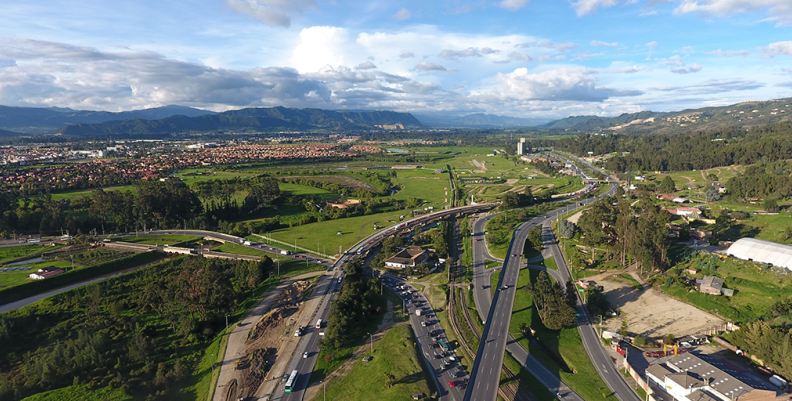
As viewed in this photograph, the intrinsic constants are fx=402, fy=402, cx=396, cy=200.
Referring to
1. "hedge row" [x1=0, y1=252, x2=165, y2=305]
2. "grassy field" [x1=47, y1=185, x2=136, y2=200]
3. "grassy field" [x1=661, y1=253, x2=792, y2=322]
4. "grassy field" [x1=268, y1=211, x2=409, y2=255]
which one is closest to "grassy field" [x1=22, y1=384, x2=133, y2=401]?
"hedge row" [x1=0, y1=252, x2=165, y2=305]

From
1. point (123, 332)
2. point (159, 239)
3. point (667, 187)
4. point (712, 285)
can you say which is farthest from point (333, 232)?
point (667, 187)

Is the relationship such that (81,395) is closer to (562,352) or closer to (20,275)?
(20,275)

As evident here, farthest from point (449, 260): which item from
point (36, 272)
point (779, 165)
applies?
point (779, 165)

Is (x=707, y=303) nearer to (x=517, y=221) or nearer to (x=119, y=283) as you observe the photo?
(x=517, y=221)

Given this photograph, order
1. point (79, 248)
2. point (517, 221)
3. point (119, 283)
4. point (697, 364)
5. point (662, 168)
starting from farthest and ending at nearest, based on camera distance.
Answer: point (662, 168) < point (517, 221) < point (79, 248) < point (119, 283) < point (697, 364)

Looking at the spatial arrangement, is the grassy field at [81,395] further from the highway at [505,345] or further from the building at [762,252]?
the building at [762,252]

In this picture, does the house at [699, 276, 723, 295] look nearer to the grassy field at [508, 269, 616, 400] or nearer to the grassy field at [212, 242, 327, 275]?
the grassy field at [508, 269, 616, 400]

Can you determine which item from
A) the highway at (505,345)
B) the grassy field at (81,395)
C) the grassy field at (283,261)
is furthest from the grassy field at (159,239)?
the highway at (505,345)
